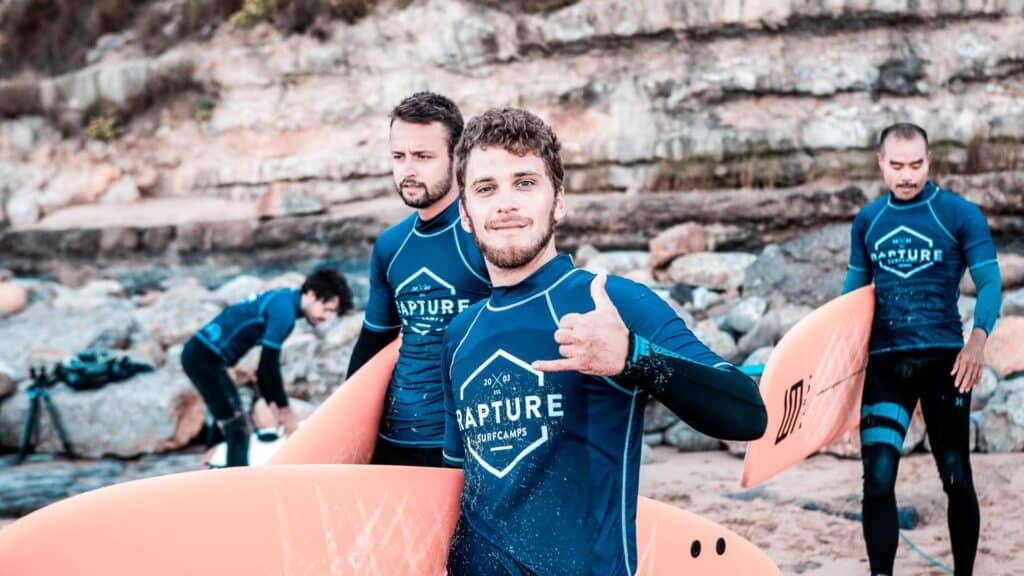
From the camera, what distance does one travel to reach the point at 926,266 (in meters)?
3.92

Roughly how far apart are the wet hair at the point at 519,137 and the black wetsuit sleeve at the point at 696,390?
0.48 m

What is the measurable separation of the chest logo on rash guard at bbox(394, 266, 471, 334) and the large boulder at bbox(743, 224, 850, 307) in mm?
6294

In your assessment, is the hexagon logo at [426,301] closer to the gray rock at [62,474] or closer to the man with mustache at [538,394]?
the man with mustache at [538,394]

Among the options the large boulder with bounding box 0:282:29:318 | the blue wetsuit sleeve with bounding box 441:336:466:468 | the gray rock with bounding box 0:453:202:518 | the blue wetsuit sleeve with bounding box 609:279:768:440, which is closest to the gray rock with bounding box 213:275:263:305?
the large boulder with bounding box 0:282:29:318

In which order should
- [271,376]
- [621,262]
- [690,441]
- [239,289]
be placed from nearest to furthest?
[271,376]
[690,441]
[621,262]
[239,289]

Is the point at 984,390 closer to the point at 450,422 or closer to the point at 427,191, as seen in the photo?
the point at 427,191

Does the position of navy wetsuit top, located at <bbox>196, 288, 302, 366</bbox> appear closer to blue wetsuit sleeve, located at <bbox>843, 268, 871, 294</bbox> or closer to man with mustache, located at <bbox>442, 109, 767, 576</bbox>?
blue wetsuit sleeve, located at <bbox>843, 268, 871, 294</bbox>

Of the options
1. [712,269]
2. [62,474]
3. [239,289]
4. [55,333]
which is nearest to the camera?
[62,474]

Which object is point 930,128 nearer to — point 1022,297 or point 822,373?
point 1022,297

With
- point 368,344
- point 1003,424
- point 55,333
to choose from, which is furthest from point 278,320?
point 55,333

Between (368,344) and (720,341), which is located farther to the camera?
(720,341)

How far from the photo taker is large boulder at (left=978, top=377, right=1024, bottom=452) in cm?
598

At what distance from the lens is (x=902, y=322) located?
154 inches

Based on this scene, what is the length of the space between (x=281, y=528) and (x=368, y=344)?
1.33 meters
